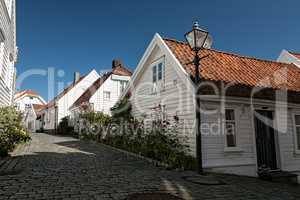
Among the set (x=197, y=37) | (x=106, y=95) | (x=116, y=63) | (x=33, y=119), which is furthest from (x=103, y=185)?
(x=33, y=119)

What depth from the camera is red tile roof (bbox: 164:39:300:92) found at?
35.8 feet

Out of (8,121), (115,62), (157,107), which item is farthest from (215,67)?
(115,62)

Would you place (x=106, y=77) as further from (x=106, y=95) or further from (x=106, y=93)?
(x=106, y=95)

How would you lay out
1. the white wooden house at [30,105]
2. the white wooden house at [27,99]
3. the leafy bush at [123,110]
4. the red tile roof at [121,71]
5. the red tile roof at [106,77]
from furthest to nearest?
the white wooden house at [27,99] → the white wooden house at [30,105] → the red tile roof at [121,71] → the red tile roof at [106,77] → the leafy bush at [123,110]

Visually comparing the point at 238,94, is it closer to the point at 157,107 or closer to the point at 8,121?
the point at 157,107

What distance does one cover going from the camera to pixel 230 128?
10.0 m

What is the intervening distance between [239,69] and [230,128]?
3609 millimetres

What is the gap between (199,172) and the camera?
7.95 m

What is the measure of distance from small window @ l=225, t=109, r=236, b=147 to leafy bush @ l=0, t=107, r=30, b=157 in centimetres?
845

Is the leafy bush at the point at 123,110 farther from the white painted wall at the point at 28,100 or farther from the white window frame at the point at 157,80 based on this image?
the white painted wall at the point at 28,100

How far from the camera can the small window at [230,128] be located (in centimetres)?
997

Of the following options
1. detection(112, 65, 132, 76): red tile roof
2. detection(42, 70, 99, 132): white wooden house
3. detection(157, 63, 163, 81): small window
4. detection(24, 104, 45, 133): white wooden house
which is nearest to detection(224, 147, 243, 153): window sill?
detection(157, 63, 163, 81): small window

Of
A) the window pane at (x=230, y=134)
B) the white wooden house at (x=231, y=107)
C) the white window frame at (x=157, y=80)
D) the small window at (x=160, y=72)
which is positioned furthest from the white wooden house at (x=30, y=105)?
the window pane at (x=230, y=134)

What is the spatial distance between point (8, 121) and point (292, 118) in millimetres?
12011
